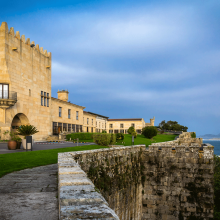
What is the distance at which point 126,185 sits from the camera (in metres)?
→ 12.3

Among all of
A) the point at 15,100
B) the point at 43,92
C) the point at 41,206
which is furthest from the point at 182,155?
the point at 43,92

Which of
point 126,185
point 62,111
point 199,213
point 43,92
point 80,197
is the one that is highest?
point 43,92

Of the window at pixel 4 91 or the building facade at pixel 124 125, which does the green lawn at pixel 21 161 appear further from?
the building facade at pixel 124 125

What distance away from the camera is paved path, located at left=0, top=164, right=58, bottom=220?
3389 mm

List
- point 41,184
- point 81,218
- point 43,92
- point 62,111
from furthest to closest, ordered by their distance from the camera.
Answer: point 62,111
point 43,92
point 41,184
point 81,218

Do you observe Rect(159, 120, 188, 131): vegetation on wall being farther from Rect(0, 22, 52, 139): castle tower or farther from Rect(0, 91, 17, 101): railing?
Rect(0, 91, 17, 101): railing

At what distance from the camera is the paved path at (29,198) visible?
3389 mm

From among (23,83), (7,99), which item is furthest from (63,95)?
(7,99)

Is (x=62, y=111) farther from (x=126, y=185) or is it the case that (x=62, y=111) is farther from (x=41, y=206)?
(x=41, y=206)

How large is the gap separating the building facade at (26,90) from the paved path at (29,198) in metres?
21.9

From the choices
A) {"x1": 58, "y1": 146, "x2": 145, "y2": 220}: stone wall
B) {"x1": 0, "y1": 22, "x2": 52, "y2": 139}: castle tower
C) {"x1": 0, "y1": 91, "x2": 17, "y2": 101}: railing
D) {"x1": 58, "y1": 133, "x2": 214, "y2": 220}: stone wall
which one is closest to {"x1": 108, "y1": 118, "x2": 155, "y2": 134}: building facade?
{"x1": 0, "y1": 22, "x2": 52, "y2": 139}: castle tower

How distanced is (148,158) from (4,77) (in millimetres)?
20063

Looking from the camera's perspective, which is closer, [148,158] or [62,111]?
[148,158]

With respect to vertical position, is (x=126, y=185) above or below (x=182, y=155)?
below
